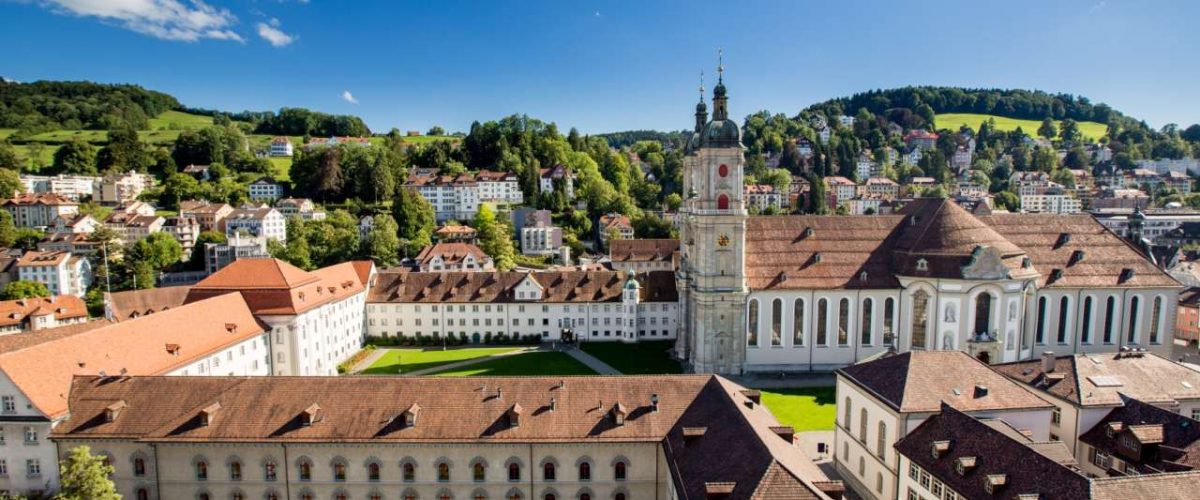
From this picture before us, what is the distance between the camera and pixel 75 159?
500 feet

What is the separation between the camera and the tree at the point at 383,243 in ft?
338

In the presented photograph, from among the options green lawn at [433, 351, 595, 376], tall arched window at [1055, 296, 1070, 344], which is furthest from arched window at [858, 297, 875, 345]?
green lawn at [433, 351, 595, 376]

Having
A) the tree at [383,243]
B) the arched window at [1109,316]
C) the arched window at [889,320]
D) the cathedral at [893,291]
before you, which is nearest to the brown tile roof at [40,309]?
the tree at [383,243]

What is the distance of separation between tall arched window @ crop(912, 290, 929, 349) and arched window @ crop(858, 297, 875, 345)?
10.5ft

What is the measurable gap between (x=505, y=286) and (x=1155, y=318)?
59.2m

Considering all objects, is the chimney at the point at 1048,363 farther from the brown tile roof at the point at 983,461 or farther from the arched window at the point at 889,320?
the arched window at the point at 889,320

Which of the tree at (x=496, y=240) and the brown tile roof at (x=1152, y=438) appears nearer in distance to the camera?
the brown tile roof at (x=1152, y=438)

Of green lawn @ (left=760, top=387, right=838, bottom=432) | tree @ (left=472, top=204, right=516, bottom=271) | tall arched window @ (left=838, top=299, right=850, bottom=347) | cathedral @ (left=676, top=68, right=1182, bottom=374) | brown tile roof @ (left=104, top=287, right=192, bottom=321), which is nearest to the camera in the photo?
green lawn @ (left=760, top=387, right=838, bottom=432)

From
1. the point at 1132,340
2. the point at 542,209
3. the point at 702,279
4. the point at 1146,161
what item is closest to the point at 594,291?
the point at 702,279

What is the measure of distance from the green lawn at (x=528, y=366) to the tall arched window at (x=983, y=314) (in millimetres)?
31594

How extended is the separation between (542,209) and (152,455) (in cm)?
10649

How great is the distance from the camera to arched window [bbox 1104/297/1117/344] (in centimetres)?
5406

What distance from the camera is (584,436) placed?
28312mm

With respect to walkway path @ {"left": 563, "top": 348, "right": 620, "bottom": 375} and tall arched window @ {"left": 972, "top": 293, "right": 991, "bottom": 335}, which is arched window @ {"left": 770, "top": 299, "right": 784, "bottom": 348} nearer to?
walkway path @ {"left": 563, "top": 348, "right": 620, "bottom": 375}
